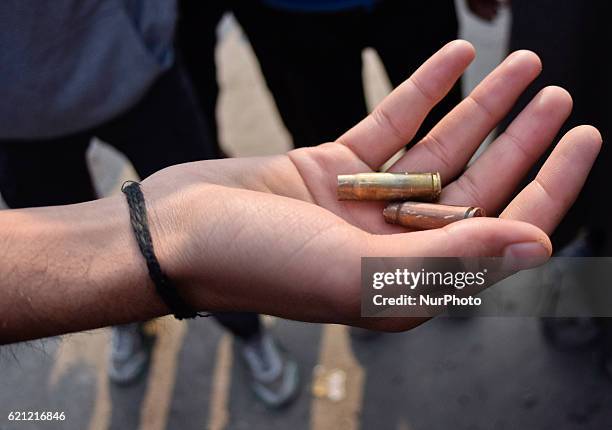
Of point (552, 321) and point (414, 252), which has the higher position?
point (414, 252)

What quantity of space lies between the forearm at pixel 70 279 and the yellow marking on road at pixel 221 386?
1.62 meters

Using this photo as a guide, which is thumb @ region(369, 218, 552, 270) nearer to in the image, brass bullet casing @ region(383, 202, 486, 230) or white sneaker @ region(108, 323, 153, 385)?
brass bullet casing @ region(383, 202, 486, 230)

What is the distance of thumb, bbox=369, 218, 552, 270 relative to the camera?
5.61 feet

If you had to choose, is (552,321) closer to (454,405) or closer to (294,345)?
(454,405)

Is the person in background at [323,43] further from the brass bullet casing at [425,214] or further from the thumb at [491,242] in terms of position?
the thumb at [491,242]

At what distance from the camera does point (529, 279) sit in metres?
3.87

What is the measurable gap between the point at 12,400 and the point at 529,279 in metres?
3.59

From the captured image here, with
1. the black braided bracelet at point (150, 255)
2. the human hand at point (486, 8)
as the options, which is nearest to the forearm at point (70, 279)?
the black braided bracelet at point (150, 255)

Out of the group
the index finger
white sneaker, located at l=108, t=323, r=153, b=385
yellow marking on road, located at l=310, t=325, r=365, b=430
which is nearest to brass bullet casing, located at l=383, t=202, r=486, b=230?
the index finger

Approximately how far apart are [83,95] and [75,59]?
164mm

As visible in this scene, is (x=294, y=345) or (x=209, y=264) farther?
(x=294, y=345)

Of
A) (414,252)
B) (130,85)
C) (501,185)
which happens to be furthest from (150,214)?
(501,185)

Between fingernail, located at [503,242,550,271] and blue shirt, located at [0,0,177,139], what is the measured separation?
1.88 metres

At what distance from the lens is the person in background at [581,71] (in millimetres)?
2865
